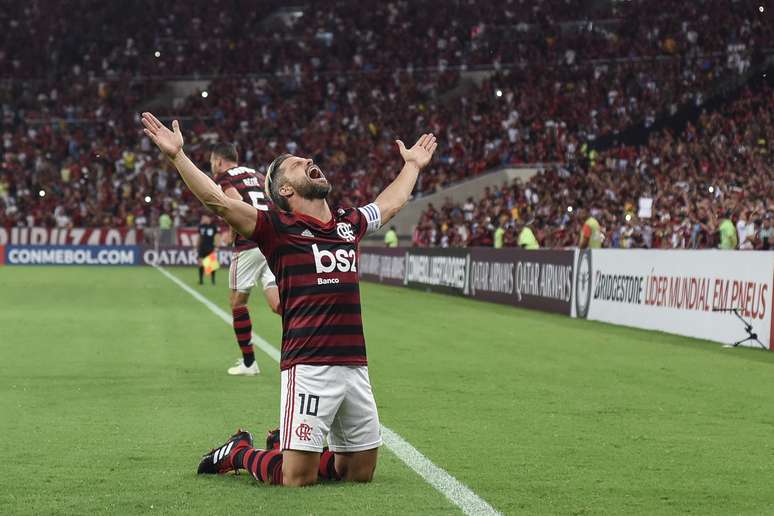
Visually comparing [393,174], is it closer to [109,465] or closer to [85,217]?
[85,217]

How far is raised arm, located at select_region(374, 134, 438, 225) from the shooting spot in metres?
6.92

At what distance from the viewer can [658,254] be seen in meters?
19.5

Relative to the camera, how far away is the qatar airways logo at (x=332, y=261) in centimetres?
640

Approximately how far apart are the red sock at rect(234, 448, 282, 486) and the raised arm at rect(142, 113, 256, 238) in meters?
1.24

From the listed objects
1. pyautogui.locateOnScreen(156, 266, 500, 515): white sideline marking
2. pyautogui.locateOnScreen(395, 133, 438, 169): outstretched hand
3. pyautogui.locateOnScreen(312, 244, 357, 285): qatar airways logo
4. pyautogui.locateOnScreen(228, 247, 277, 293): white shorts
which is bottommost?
pyautogui.locateOnScreen(156, 266, 500, 515): white sideline marking

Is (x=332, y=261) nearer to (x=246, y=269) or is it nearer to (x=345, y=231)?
(x=345, y=231)

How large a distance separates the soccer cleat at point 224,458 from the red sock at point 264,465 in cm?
11

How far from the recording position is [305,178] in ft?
21.1

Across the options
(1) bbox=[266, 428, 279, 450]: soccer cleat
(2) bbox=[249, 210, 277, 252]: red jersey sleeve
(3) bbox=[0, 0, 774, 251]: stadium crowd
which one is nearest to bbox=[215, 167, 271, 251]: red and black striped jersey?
(1) bbox=[266, 428, 279, 450]: soccer cleat

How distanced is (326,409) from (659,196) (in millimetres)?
24655

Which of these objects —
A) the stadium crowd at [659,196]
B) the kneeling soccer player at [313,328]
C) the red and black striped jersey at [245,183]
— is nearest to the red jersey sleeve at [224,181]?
the red and black striped jersey at [245,183]

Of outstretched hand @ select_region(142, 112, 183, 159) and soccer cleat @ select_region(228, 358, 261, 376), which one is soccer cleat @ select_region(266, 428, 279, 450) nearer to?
outstretched hand @ select_region(142, 112, 183, 159)

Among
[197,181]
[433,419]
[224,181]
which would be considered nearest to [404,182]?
[197,181]

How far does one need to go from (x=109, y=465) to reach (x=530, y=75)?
45.1m
